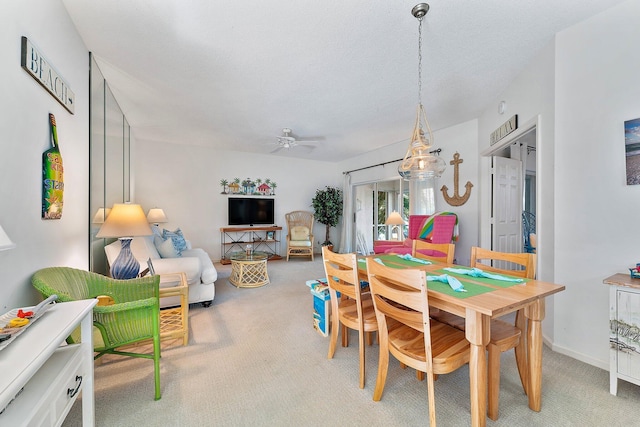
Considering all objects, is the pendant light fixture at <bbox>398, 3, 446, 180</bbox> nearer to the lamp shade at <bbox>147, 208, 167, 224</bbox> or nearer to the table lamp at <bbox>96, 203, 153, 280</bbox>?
the table lamp at <bbox>96, 203, 153, 280</bbox>

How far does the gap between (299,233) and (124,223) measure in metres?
4.39

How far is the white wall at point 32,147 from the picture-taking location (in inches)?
49.2

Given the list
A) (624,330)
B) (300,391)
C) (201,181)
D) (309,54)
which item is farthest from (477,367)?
(201,181)

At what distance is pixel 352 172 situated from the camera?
6.81 m

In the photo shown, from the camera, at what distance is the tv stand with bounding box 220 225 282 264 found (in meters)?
5.92

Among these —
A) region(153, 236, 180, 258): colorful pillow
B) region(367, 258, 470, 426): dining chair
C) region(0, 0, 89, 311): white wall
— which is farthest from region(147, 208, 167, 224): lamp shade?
region(367, 258, 470, 426): dining chair

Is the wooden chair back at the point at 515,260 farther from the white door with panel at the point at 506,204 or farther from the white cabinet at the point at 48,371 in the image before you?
the white cabinet at the point at 48,371

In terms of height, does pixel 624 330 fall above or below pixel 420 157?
below

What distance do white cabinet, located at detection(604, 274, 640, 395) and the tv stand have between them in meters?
5.35

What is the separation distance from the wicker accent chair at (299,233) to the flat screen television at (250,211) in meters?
0.51

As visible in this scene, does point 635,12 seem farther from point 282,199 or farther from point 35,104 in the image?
point 282,199

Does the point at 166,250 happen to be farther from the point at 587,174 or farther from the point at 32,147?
the point at 587,174

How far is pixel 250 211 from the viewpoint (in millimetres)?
6152

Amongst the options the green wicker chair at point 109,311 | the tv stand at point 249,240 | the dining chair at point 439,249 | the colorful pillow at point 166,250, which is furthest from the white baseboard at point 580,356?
the tv stand at point 249,240
